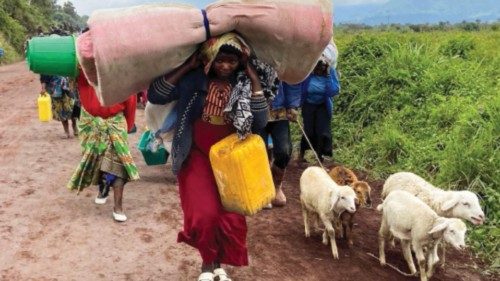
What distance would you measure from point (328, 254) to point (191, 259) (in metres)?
1.30

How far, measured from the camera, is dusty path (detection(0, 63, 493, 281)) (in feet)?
15.3

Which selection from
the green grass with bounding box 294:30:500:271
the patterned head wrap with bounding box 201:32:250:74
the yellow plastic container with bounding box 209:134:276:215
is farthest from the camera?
the green grass with bounding box 294:30:500:271

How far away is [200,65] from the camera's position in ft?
12.4

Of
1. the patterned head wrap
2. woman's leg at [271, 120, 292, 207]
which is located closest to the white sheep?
woman's leg at [271, 120, 292, 207]

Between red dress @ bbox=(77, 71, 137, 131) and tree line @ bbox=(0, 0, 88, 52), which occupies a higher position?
red dress @ bbox=(77, 71, 137, 131)

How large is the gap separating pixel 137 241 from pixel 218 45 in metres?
2.48

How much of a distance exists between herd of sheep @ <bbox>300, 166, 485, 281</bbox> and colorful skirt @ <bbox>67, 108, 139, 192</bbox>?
1.83m

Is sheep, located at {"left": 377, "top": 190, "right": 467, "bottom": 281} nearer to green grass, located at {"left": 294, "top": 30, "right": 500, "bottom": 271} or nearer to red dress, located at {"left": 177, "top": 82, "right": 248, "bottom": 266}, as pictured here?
green grass, located at {"left": 294, "top": 30, "right": 500, "bottom": 271}

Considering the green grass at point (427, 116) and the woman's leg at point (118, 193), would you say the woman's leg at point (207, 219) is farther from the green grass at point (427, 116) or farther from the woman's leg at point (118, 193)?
the green grass at point (427, 116)

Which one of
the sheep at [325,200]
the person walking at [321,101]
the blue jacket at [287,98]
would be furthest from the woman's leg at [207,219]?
the person walking at [321,101]

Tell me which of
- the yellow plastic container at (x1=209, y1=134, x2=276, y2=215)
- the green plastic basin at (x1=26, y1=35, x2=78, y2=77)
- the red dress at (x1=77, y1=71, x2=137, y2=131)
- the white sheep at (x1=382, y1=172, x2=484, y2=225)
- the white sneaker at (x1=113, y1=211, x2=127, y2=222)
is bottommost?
the white sneaker at (x1=113, y1=211, x2=127, y2=222)

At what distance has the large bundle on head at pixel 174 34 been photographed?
3309 millimetres

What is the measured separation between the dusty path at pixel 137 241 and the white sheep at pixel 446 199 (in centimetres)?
56

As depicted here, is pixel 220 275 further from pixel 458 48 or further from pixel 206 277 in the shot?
pixel 458 48
